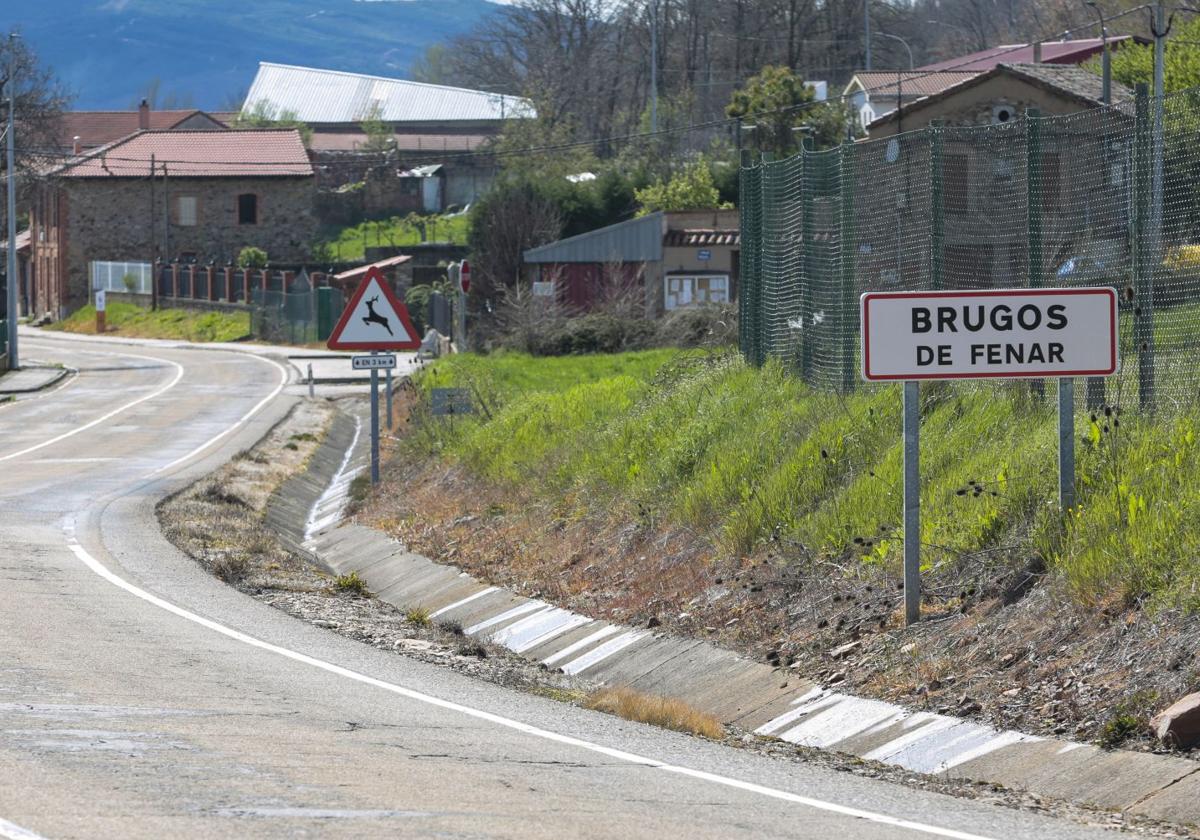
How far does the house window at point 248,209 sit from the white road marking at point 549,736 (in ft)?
223

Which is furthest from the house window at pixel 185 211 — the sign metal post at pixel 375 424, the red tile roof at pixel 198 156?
the sign metal post at pixel 375 424

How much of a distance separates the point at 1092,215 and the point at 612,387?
36.3 feet

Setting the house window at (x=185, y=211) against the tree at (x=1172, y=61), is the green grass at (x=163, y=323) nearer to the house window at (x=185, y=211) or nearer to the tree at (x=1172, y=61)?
the house window at (x=185, y=211)

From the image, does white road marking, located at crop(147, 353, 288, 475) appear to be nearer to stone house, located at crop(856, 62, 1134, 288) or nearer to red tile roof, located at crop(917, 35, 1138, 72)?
stone house, located at crop(856, 62, 1134, 288)

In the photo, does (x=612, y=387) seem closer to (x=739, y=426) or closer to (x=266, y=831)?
(x=739, y=426)

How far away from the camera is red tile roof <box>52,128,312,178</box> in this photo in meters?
78.2

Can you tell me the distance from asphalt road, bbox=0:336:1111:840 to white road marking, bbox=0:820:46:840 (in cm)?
1

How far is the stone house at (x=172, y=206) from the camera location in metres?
78.2

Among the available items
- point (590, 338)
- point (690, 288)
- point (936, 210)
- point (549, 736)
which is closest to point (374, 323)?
point (936, 210)

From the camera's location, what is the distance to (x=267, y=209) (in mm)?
80000

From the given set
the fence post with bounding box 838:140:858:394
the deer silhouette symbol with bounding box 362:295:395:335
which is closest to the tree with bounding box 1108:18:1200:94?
the deer silhouette symbol with bounding box 362:295:395:335

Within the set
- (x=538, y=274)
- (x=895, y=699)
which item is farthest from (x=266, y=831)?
(x=538, y=274)

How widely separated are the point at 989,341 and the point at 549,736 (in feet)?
11.7

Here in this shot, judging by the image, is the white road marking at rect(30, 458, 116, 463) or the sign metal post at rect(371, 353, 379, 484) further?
the white road marking at rect(30, 458, 116, 463)
